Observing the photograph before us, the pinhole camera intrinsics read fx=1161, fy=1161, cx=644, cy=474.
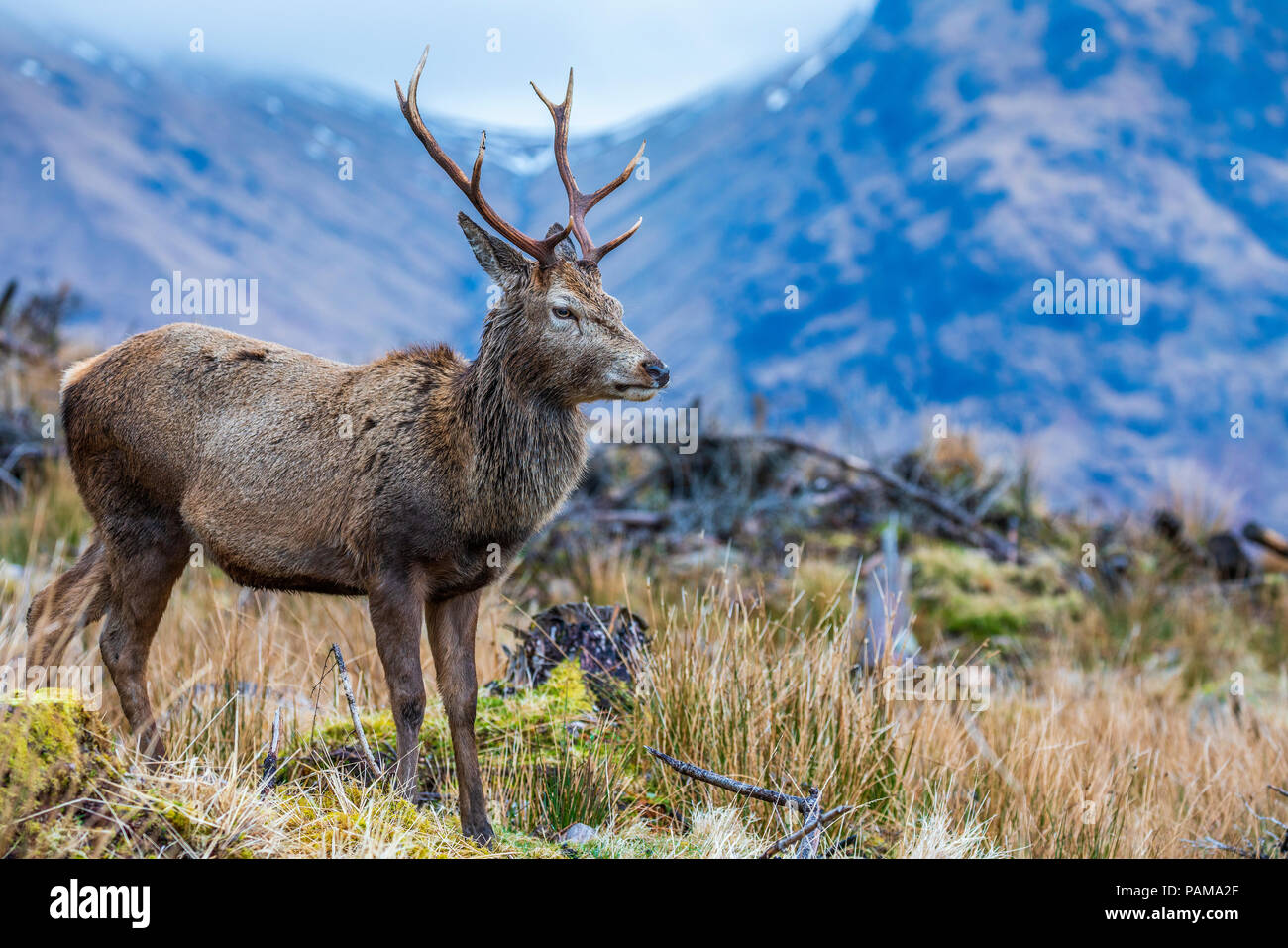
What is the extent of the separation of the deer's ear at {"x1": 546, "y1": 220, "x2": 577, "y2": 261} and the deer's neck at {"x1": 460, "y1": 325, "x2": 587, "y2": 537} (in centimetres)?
49

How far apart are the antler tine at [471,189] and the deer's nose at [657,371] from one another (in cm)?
70

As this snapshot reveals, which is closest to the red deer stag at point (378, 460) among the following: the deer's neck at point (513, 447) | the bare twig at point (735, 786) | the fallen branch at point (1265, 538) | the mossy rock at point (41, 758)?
the deer's neck at point (513, 447)

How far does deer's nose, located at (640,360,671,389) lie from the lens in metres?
4.83

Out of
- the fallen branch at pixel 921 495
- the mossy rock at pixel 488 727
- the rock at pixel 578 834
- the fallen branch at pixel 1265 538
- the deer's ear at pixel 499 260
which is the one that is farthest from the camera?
the fallen branch at pixel 1265 538

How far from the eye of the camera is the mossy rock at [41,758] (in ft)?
11.3

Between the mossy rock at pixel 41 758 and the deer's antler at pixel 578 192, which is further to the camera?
the deer's antler at pixel 578 192

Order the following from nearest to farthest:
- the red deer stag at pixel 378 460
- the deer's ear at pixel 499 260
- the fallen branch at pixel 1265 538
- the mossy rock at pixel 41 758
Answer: the mossy rock at pixel 41 758 → the red deer stag at pixel 378 460 → the deer's ear at pixel 499 260 → the fallen branch at pixel 1265 538

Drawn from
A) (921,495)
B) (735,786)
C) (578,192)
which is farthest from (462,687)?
(921,495)

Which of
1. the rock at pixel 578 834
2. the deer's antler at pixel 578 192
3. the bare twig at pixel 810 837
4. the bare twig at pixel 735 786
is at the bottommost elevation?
the rock at pixel 578 834

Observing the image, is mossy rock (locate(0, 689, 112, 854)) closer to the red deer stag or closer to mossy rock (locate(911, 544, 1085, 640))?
the red deer stag

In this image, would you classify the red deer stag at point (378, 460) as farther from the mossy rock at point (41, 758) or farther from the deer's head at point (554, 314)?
the mossy rock at point (41, 758)

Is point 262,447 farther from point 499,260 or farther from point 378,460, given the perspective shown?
point 499,260

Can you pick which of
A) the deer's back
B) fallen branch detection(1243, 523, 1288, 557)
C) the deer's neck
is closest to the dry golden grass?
the deer's back
